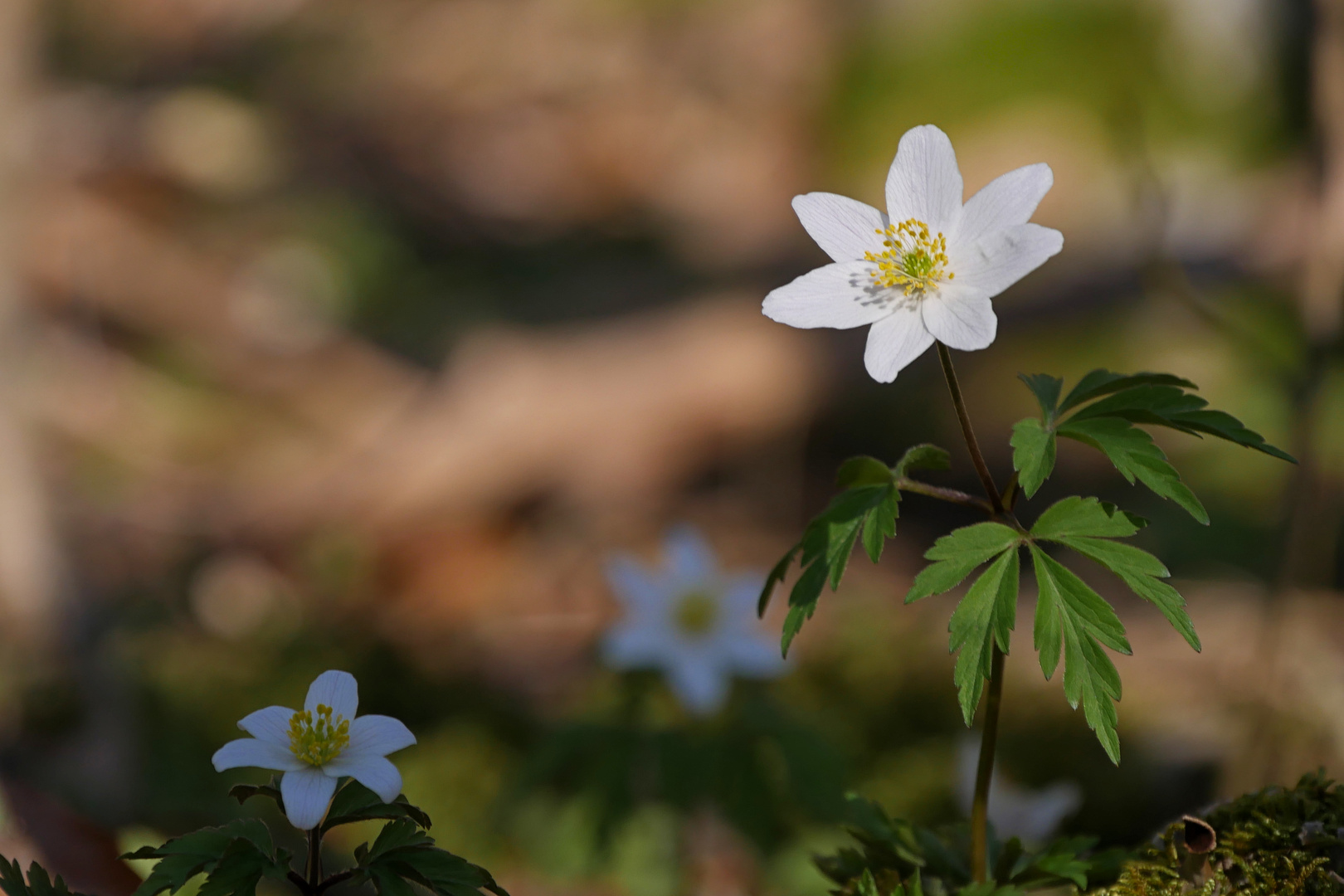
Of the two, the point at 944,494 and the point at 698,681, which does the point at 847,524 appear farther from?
the point at 698,681

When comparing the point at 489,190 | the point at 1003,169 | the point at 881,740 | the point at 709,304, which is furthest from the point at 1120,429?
the point at 489,190

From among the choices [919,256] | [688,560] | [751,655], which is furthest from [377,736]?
[688,560]

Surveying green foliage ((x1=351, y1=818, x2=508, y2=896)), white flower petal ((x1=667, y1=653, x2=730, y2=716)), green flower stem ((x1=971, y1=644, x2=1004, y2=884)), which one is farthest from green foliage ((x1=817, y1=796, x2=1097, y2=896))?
white flower petal ((x1=667, y1=653, x2=730, y2=716))

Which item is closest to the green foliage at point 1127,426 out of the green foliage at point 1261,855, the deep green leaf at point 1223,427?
the deep green leaf at point 1223,427

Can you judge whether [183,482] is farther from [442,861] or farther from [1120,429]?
[1120,429]

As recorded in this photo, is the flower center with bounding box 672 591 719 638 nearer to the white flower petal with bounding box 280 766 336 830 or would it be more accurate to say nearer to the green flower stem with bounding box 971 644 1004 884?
the green flower stem with bounding box 971 644 1004 884
